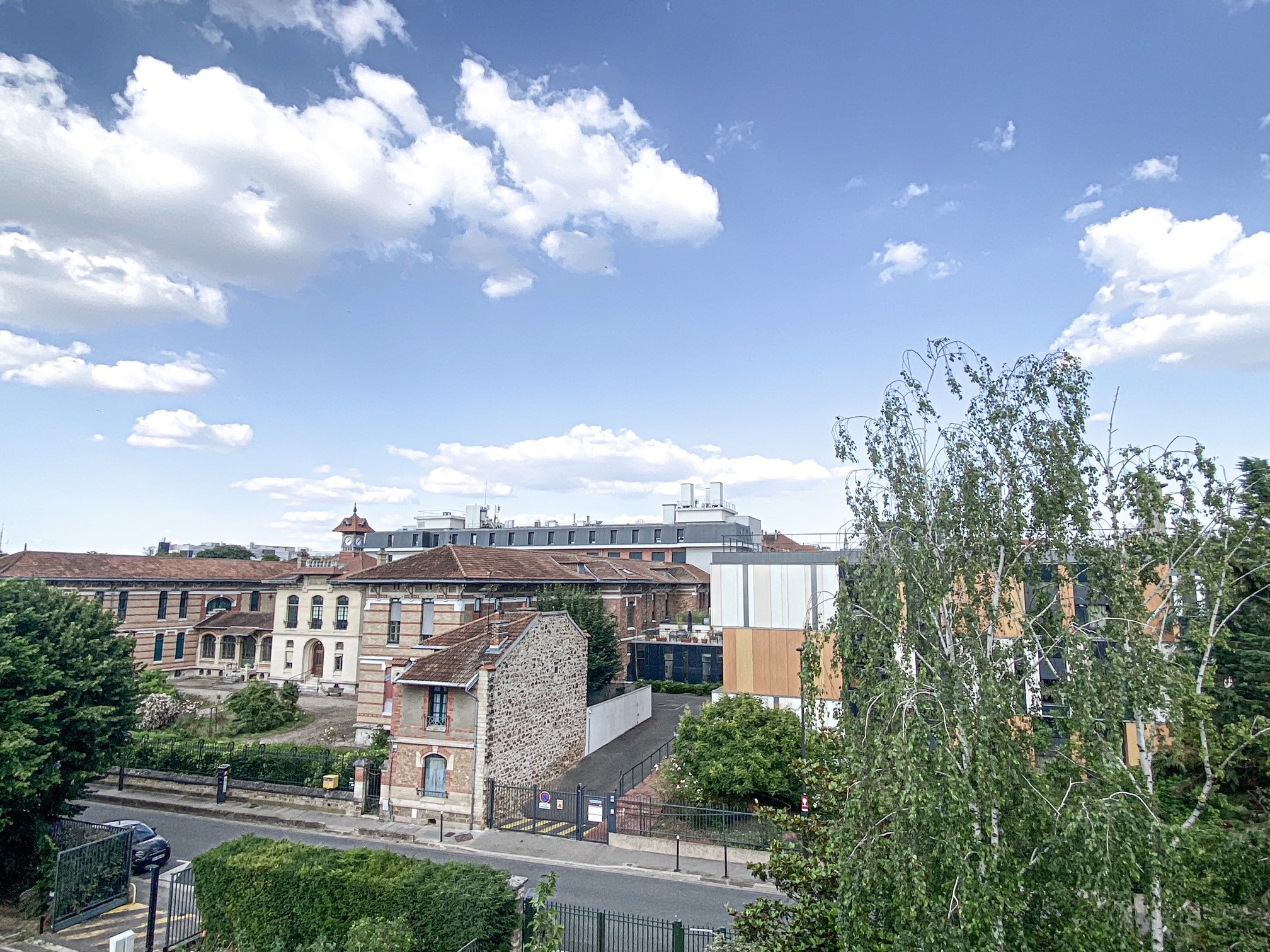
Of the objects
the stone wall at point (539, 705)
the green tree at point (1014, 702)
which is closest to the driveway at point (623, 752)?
the stone wall at point (539, 705)

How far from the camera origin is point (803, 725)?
56.1ft

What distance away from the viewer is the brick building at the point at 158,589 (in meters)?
41.0

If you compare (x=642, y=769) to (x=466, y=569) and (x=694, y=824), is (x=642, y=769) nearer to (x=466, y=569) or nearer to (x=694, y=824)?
(x=694, y=824)

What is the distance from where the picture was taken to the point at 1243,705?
18828mm

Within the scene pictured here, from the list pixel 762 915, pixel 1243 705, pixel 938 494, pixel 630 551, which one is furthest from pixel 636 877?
pixel 630 551

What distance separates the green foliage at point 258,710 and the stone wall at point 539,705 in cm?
1600

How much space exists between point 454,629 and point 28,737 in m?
16.9

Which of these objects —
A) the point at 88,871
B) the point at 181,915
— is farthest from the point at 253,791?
the point at 181,915

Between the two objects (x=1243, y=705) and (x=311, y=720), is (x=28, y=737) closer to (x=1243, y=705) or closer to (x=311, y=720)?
(x=311, y=720)

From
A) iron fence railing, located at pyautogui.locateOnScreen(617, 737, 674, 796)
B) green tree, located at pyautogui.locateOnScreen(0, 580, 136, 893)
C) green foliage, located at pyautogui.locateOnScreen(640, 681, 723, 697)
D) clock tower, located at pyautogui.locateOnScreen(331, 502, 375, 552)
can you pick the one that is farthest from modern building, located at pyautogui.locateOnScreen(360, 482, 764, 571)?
green tree, located at pyautogui.locateOnScreen(0, 580, 136, 893)

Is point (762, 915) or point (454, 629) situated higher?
point (454, 629)

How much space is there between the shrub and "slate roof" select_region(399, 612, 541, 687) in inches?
701

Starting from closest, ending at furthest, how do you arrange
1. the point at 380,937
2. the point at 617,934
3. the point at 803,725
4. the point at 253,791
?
the point at 380,937 < the point at 617,934 < the point at 803,725 < the point at 253,791

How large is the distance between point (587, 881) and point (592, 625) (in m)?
15.8
